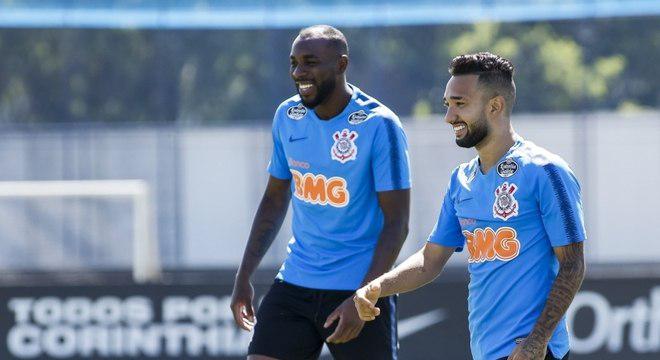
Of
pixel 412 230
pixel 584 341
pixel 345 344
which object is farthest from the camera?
pixel 412 230

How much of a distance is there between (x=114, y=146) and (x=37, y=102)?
202cm

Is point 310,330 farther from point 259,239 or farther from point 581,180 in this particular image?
point 581,180

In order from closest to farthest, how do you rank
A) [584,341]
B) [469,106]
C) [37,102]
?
[469,106]
[584,341]
[37,102]

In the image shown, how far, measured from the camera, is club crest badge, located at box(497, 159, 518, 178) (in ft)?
13.8

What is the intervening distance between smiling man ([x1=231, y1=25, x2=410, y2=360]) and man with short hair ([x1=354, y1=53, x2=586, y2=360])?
2.78ft

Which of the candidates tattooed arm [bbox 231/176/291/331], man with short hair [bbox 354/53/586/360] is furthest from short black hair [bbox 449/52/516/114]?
tattooed arm [bbox 231/176/291/331]

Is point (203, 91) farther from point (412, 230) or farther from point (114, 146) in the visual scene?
point (412, 230)

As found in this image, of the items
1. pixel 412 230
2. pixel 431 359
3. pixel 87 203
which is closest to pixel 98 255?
pixel 87 203

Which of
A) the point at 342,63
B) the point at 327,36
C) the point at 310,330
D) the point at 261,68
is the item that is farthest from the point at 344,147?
the point at 261,68

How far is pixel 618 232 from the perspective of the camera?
1307cm

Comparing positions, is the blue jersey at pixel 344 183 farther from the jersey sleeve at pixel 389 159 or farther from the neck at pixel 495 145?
the neck at pixel 495 145

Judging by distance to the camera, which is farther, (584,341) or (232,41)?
(232,41)

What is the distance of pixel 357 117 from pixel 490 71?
115cm

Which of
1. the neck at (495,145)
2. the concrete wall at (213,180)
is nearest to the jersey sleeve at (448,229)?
the neck at (495,145)
